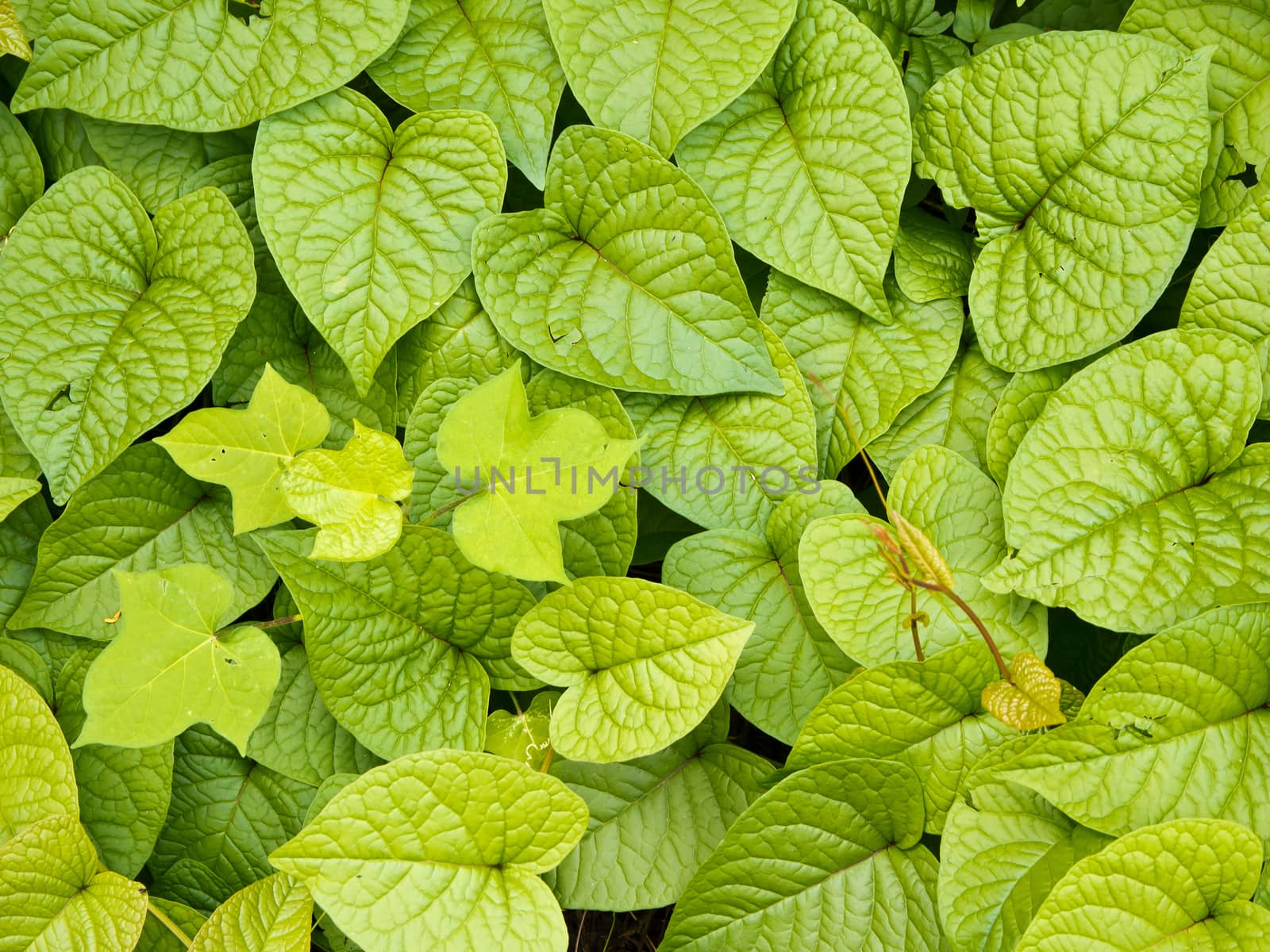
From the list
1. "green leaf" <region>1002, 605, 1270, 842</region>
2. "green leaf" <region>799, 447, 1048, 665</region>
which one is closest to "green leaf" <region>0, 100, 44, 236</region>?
"green leaf" <region>799, 447, 1048, 665</region>

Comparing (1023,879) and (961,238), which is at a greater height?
(961,238)

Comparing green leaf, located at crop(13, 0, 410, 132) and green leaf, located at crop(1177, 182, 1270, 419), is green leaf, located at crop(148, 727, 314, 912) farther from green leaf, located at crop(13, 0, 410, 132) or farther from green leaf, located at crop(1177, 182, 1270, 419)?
green leaf, located at crop(1177, 182, 1270, 419)

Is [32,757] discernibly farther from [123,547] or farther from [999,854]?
[999,854]

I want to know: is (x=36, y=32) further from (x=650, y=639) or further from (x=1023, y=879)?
(x=1023, y=879)

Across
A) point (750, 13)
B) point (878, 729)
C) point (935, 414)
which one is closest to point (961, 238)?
point (935, 414)

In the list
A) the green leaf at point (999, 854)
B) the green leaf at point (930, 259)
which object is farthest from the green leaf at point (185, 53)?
the green leaf at point (999, 854)

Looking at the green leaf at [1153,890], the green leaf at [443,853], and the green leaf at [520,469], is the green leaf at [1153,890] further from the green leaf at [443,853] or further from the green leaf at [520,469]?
the green leaf at [520,469]
